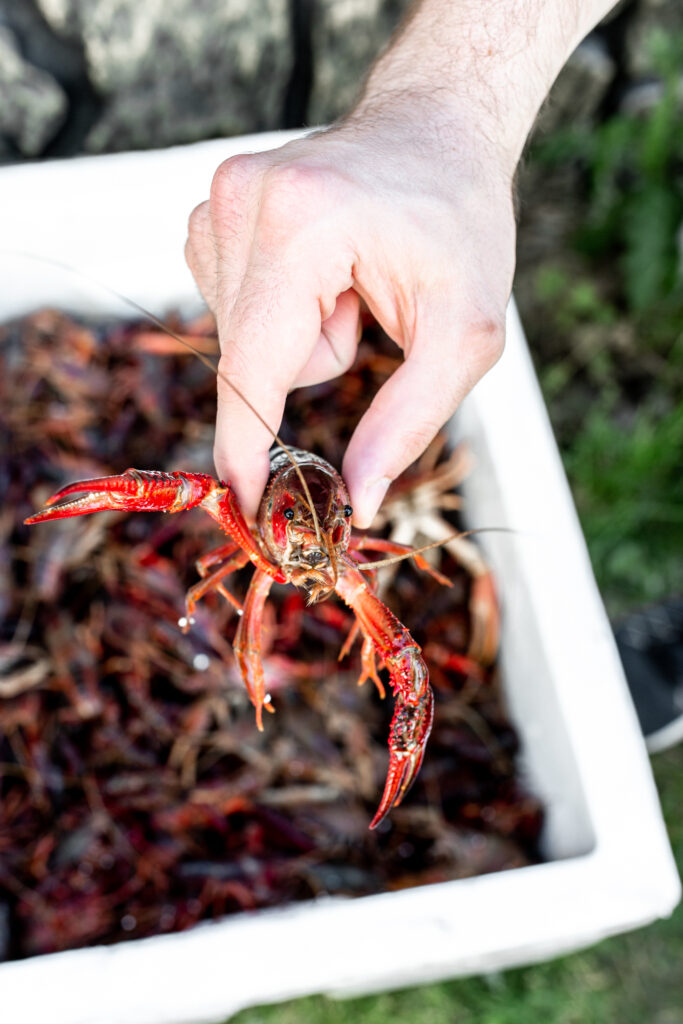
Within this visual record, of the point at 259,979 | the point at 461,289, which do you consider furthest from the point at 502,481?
the point at 259,979

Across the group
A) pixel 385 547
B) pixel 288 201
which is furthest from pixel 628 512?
pixel 288 201

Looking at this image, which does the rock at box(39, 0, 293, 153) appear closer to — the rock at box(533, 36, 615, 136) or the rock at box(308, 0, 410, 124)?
the rock at box(308, 0, 410, 124)

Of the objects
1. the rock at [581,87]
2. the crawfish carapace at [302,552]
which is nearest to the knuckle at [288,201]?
the crawfish carapace at [302,552]

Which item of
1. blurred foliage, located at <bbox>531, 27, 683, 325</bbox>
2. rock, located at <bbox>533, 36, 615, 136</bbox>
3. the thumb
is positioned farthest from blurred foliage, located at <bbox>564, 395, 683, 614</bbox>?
the thumb

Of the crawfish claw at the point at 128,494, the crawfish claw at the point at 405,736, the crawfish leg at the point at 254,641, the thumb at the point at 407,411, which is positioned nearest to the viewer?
the crawfish claw at the point at 128,494

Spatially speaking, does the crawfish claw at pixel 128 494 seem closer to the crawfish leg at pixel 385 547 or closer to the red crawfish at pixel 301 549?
the red crawfish at pixel 301 549

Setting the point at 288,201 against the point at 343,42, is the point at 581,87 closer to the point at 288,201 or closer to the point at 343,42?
the point at 343,42
